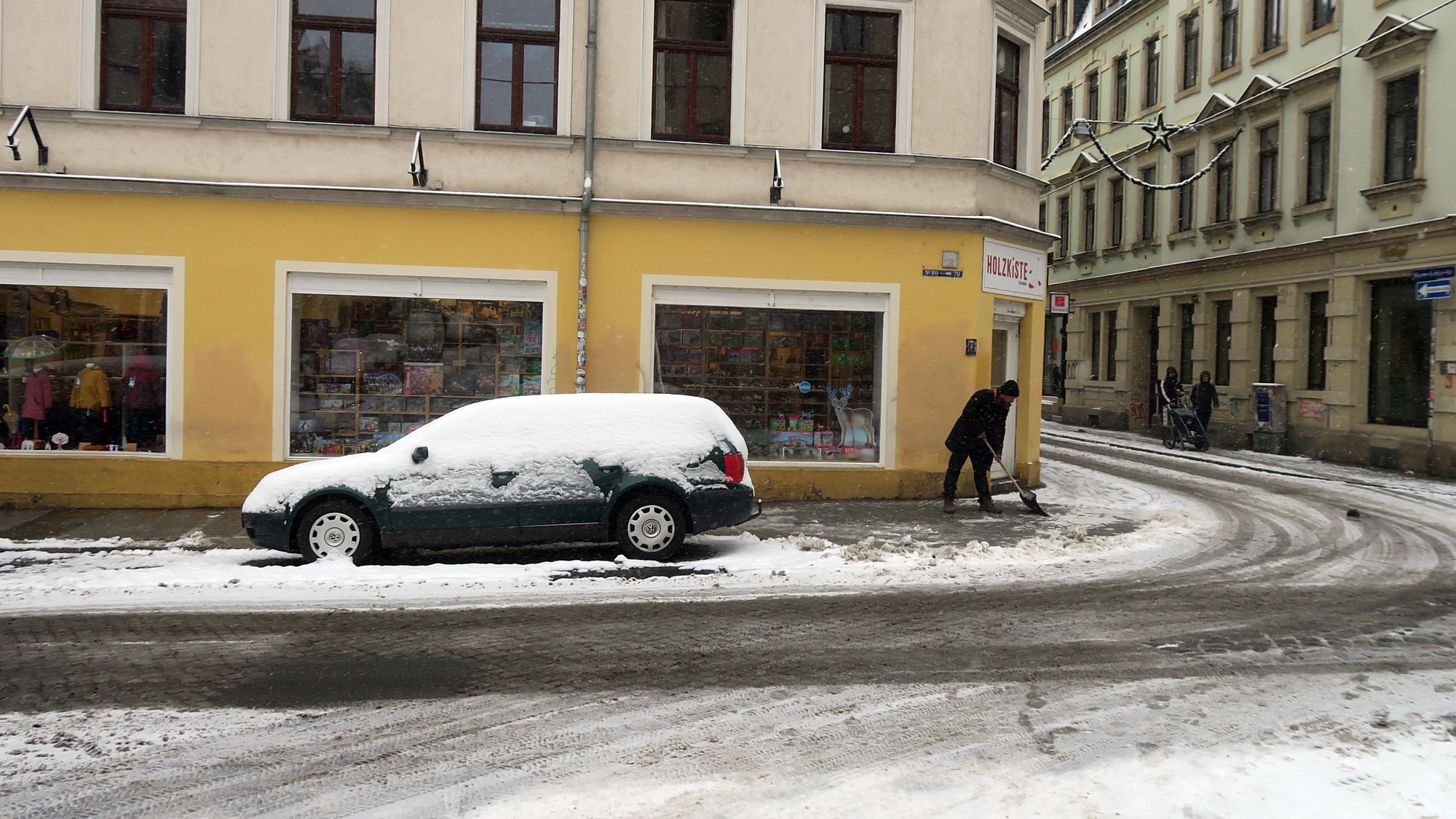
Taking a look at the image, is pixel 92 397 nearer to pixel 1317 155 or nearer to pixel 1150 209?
pixel 1317 155

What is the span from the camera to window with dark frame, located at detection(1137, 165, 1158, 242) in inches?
1065

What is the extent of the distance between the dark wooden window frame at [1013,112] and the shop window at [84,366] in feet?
35.9

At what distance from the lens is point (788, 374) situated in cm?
1337

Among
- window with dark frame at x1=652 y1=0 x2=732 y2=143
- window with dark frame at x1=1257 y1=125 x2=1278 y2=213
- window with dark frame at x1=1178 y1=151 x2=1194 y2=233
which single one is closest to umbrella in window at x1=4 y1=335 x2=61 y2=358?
window with dark frame at x1=652 y1=0 x2=732 y2=143

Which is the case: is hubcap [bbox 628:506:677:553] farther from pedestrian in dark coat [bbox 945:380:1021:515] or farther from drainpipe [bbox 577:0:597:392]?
pedestrian in dark coat [bbox 945:380:1021:515]

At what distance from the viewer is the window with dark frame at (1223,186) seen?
23578mm

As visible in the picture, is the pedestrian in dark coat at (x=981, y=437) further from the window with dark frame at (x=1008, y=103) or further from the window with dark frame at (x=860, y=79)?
→ the window with dark frame at (x=1008, y=103)

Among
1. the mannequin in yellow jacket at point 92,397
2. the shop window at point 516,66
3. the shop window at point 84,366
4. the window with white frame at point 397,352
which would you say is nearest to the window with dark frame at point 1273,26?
the shop window at point 516,66

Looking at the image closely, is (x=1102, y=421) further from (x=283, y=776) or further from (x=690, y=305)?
(x=283, y=776)

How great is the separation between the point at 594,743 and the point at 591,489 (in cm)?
443

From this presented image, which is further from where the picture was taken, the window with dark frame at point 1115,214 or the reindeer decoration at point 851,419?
the window with dark frame at point 1115,214

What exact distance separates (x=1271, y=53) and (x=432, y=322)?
18949 mm

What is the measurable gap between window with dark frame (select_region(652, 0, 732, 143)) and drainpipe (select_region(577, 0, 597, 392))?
0.80 metres

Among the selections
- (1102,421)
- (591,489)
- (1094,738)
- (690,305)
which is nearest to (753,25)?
(690,305)
